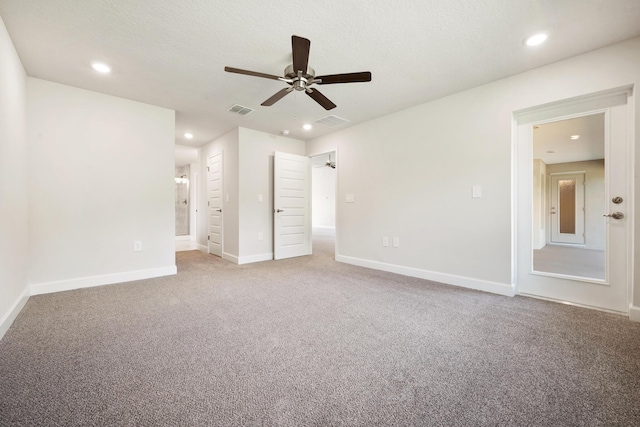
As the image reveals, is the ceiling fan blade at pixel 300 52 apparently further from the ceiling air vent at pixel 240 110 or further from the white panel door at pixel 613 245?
the white panel door at pixel 613 245

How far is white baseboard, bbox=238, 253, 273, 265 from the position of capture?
460cm

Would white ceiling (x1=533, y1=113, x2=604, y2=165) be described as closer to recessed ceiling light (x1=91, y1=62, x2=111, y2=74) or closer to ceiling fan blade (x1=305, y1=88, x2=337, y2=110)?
ceiling fan blade (x1=305, y1=88, x2=337, y2=110)

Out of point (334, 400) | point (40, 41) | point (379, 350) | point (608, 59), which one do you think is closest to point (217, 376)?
point (334, 400)

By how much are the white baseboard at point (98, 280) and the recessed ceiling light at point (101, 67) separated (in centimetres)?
247

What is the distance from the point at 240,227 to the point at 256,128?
1.85 meters

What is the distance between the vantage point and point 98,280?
3.29 meters

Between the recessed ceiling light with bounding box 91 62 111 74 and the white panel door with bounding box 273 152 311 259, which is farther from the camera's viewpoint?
the white panel door with bounding box 273 152 311 259

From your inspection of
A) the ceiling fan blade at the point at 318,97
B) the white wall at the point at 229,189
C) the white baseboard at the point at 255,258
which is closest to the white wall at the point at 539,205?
the ceiling fan blade at the point at 318,97

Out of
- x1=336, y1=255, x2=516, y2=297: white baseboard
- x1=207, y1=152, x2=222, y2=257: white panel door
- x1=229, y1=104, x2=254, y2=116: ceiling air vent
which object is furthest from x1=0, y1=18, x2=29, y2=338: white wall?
x1=336, y1=255, x2=516, y2=297: white baseboard

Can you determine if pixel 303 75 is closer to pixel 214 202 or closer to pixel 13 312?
pixel 13 312

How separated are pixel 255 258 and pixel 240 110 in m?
2.57

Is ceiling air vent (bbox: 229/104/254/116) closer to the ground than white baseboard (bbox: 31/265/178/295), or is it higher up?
higher up

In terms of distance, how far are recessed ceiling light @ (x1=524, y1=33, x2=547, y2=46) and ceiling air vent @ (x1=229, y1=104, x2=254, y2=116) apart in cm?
325

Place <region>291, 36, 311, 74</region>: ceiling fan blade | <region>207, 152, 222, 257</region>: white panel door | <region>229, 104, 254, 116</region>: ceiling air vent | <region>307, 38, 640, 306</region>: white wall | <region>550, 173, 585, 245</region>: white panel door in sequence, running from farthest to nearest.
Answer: <region>207, 152, 222, 257</region>: white panel door, <region>229, 104, 254, 116</region>: ceiling air vent, <region>550, 173, 585, 245</region>: white panel door, <region>307, 38, 640, 306</region>: white wall, <region>291, 36, 311, 74</region>: ceiling fan blade
